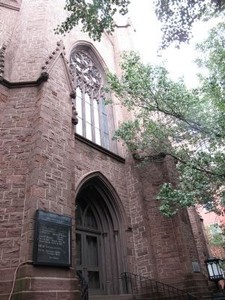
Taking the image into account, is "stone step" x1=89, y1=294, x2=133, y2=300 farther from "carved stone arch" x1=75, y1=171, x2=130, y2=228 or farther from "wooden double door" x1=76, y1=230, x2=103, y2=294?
"carved stone arch" x1=75, y1=171, x2=130, y2=228

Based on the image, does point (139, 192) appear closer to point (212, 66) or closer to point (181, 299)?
point (181, 299)

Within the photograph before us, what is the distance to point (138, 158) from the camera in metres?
10.4

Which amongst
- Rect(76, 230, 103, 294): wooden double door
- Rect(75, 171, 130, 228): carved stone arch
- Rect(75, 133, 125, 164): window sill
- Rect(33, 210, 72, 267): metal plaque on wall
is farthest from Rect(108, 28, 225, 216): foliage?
Rect(33, 210, 72, 267): metal plaque on wall

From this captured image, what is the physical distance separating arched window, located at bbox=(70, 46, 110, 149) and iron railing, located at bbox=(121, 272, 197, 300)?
15.1 ft

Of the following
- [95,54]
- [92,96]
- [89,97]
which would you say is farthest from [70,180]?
[95,54]

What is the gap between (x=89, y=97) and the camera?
1134 cm

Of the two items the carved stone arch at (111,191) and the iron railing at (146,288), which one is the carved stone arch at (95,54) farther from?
the iron railing at (146,288)

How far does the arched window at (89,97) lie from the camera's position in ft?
33.9

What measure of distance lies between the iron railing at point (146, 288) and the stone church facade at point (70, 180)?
0.57ft

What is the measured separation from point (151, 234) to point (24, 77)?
604 cm

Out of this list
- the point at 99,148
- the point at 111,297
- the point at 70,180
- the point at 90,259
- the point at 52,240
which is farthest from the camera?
the point at 99,148

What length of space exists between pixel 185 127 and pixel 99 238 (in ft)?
14.7

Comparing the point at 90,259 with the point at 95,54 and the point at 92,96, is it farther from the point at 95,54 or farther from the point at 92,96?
the point at 95,54

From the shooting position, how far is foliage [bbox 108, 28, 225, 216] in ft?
25.9
